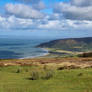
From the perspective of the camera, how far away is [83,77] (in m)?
17.2

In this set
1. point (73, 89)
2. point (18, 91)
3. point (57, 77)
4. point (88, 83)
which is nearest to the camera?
point (18, 91)

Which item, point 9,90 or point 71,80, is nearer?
point 9,90

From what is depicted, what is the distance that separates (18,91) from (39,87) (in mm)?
2014

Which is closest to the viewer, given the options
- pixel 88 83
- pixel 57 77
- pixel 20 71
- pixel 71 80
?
pixel 88 83

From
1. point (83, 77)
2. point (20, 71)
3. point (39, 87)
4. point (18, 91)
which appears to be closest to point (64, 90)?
point (39, 87)

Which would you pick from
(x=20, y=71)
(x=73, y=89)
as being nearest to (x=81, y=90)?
(x=73, y=89)

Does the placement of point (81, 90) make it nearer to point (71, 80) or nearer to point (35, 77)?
point (71, 80)

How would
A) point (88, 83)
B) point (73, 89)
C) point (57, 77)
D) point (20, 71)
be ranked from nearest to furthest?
1. point (73, 89)
2. point (88, 83)
3. point (57, 77)
4. point (20, 71)

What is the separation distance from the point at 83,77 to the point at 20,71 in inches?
A: 326

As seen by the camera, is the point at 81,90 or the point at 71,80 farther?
the point at 71,80

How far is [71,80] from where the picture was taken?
16609 mm

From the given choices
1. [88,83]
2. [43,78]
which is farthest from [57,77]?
[88,83]

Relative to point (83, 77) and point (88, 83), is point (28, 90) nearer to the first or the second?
point (88, 83)

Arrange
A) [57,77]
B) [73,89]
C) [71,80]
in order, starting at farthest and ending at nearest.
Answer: [57,77], [71,80], [73,89]
